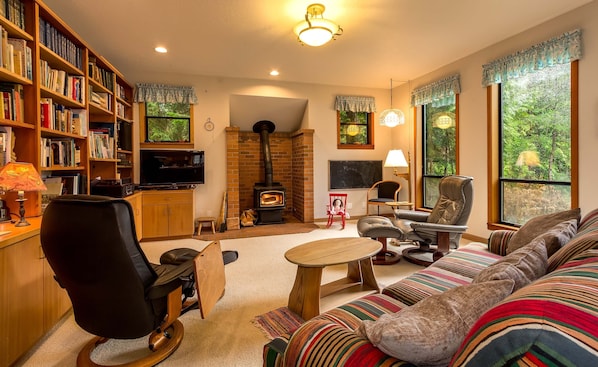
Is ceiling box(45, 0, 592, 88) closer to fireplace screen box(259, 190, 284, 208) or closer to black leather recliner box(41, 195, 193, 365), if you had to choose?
fireplace screen box(259, 190, 284, 208)

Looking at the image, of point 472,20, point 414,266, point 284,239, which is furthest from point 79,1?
point 414,266

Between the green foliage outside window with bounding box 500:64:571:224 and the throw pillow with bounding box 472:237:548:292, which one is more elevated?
the green foliage outside window with bounding box 500:64:571:224

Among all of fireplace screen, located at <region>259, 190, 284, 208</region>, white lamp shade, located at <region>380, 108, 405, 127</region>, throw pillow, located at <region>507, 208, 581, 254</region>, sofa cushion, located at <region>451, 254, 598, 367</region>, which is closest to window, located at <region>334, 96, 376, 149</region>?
white lamp shade, located at <region>380, 108, 405, 127</region>

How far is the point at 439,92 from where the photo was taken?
5078mm

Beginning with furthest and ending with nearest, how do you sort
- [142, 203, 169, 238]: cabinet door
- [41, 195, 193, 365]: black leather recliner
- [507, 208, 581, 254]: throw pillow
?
[142, 203, 169, 238]: cabinet door
[507, 208, 581, 254]: throw pillow
[41, 195, 193, 365]: black leather recliner

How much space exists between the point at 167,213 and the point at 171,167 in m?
0.81

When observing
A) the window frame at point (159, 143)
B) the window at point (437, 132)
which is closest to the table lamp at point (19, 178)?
the window frame at point (159, 143)

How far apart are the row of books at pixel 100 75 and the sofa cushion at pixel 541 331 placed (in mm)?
4310

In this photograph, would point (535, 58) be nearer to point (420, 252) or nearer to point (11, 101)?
point (420, 252)

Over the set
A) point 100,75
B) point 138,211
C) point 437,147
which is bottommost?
point 138,211

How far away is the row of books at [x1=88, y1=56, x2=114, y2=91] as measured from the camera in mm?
3533

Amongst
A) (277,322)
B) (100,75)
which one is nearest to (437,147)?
(277,322)

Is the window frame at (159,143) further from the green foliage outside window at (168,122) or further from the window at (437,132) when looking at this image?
the window at (437,132)

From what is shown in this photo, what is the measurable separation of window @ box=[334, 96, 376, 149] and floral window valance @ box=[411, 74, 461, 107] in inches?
37.8
